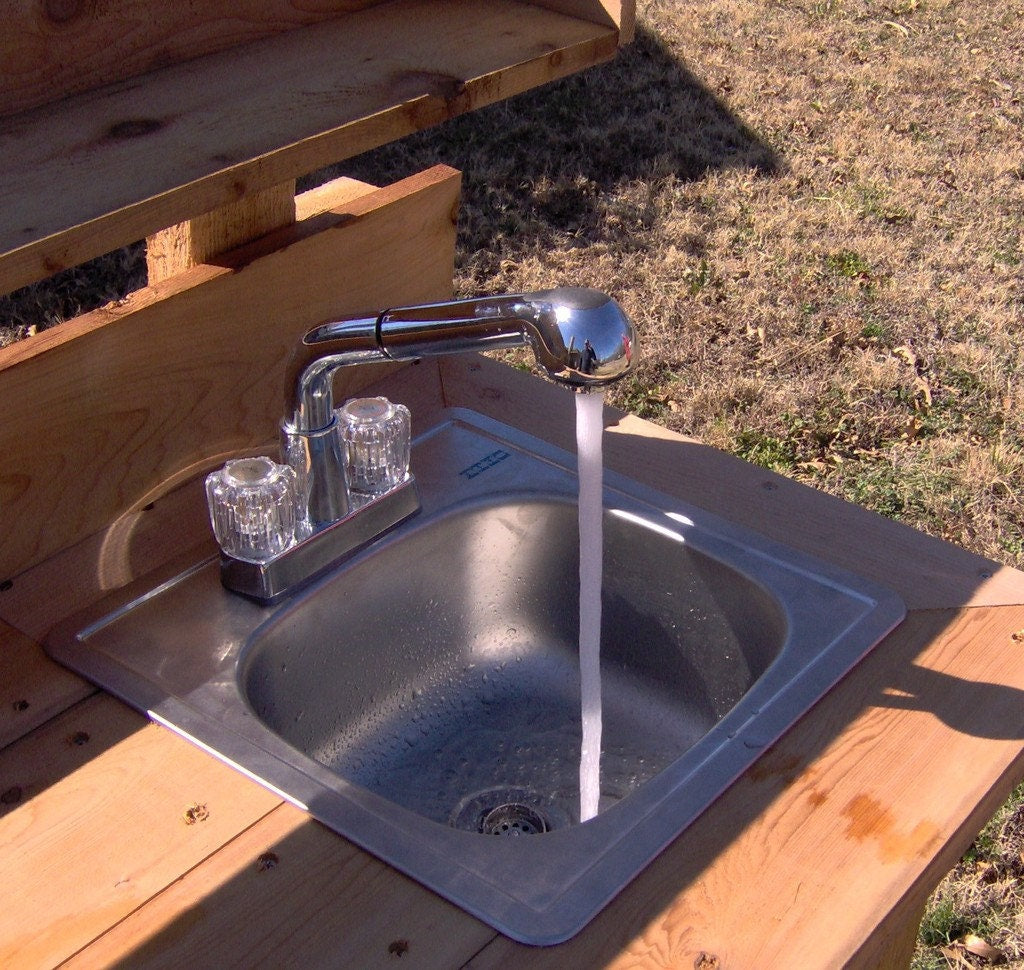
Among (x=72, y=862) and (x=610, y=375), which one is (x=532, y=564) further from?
(x=72, y=862)

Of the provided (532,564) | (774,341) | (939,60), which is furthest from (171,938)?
(939,60)

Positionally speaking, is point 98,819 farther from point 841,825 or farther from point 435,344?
point 841,825

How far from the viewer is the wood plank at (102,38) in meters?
1.19

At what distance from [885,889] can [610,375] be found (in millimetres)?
472

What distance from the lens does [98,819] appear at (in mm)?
1109

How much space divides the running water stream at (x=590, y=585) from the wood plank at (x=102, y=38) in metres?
0.56

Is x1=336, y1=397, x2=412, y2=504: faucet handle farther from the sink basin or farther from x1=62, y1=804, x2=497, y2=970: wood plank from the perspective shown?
x1=62, y1=804, x2=497, y2=970: wood plank

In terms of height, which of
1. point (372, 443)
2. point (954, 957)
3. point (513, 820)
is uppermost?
point (372, 443)

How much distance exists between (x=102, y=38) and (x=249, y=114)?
0.52ft

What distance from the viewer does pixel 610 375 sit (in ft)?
3.56

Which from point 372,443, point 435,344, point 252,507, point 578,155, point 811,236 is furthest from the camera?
point 578,155

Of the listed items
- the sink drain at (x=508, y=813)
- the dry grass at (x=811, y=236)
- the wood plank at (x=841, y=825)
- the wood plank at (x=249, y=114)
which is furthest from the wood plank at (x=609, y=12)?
the dry grass at (x=811, y=236)

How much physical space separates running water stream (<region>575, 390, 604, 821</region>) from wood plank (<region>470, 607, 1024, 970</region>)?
27 cm

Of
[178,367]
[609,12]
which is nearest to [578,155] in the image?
[609,12]
